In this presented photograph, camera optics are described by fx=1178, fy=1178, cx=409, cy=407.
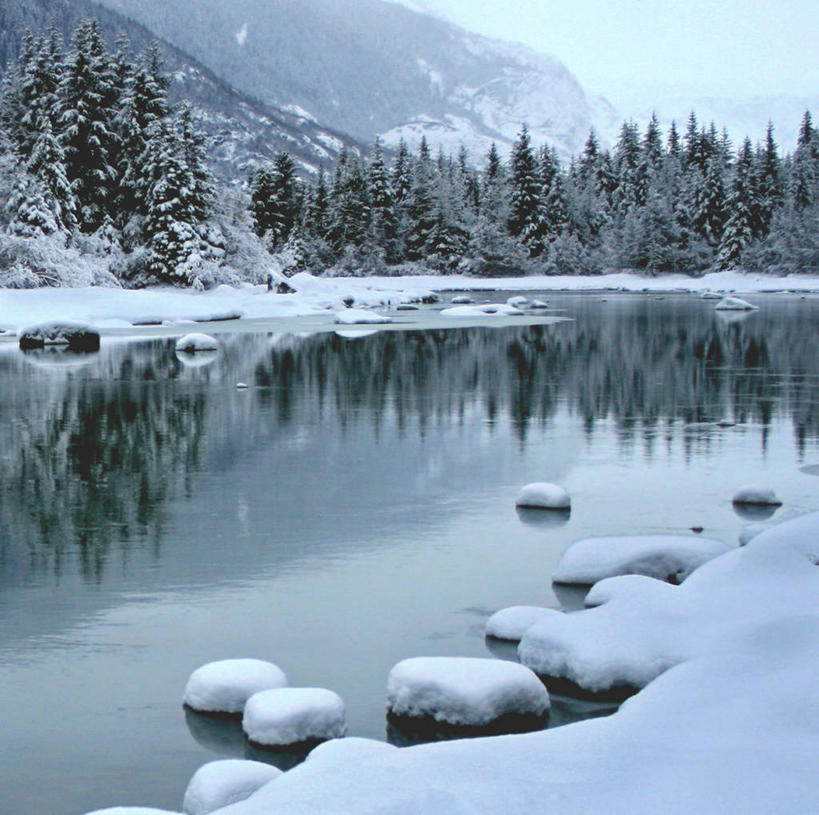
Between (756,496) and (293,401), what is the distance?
865 cm

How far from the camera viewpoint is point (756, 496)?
382 inches

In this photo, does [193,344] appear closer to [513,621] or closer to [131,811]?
[513,621]

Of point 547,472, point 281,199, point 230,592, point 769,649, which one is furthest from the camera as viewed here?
point 281,199

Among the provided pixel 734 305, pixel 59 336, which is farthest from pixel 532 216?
pixel 59 336

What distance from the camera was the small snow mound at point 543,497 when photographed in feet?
31.6

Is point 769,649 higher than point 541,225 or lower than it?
lower

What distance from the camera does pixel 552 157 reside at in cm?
9531

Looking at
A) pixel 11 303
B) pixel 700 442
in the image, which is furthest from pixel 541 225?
pixel 700 442

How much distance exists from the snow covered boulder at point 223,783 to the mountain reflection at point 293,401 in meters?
3.48

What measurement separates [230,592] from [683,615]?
271 centimetres

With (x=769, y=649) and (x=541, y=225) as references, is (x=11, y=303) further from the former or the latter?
(x=541, y=225)

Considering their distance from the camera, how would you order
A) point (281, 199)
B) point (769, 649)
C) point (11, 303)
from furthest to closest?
point (281, 199), point (11, 303), point (769, 649)

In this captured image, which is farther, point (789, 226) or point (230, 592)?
point (789, 226)

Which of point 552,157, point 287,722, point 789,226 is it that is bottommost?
point 287,722
